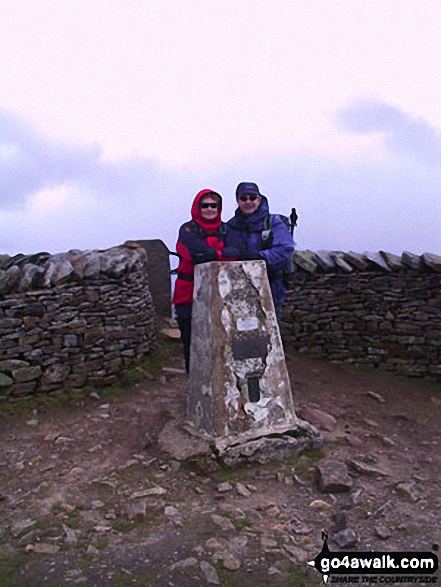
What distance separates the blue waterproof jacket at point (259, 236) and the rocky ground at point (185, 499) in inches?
79.6

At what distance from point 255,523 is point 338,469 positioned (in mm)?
1103

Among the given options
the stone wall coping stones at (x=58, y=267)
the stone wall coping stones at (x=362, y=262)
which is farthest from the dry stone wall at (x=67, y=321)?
the stone wall coping stones at (x=362, y=262)

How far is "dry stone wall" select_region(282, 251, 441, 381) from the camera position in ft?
27.5

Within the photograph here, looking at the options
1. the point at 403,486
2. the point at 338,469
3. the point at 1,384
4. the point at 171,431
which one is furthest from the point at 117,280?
the point at 403,486

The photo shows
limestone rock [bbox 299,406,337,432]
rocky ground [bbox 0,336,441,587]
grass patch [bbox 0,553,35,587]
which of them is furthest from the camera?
limestone rock [bbox 299,406,337,432]

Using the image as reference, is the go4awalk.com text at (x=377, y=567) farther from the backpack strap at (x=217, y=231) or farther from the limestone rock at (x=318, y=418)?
the backpack strap at (x=217, y=231)

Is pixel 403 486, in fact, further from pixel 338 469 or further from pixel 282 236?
pixel 282 236

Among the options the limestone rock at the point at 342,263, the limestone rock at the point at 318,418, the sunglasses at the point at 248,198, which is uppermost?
the sunglasses at the point at 248,198

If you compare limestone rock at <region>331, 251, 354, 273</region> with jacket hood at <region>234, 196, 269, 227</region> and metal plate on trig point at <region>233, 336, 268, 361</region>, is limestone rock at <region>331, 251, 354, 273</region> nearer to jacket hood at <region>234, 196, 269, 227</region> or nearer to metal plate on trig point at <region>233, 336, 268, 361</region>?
jacket hood at <region>234, 196, 269, 227</region>

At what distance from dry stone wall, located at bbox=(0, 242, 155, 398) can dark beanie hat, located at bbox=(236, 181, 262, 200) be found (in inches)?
117

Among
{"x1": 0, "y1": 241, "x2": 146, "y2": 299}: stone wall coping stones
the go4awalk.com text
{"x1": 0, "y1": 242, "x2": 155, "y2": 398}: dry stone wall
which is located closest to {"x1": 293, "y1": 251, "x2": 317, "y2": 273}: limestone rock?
{"x1": 0, "y1": 241, "x2": 146, "y2": 299}: stone wall coping stones

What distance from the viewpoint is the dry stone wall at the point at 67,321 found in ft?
22.2

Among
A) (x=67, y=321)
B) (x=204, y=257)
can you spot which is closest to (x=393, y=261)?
(x=204, y=257)

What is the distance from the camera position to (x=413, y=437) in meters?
5.97
